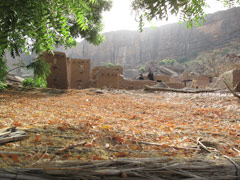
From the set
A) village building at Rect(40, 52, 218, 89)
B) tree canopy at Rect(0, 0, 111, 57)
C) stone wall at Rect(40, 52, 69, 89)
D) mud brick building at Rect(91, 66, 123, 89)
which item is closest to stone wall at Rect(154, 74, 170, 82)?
village building at Rect(40, 52, 218, 89)

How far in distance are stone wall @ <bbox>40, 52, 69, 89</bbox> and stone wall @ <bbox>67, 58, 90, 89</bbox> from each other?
332 cm

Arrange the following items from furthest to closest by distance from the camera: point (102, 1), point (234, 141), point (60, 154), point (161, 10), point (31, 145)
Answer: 1. point (102, 1)
2. point (161, 10)
3. point (234, 141)
4. point (31, 145)
5. point (60, 154)

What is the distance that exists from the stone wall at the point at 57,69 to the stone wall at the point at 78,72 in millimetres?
3323

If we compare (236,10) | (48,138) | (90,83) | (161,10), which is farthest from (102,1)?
(236,10)

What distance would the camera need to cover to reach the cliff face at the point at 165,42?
162 feet

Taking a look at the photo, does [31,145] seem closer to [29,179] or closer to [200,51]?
[29,179]

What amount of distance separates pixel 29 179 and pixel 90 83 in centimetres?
1263

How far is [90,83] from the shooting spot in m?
13.6

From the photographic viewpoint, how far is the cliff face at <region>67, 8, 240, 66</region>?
4950cm

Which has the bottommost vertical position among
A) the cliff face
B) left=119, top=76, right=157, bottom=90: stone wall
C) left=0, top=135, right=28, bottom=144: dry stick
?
left=0, top=135, right=28, bottom=144: dry stick

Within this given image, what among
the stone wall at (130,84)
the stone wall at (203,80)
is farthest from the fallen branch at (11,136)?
the stone wall at (203,80)

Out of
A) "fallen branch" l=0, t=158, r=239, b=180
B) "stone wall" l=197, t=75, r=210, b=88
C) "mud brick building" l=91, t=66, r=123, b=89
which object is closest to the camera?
"fallen branch" l=0, t=158, r=239, b=180

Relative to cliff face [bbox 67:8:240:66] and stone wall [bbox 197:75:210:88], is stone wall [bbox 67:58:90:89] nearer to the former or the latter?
stone wall [bbox 197:75:210:88]

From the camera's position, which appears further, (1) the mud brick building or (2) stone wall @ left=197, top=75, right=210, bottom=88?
(2) stone wall @ left=197, top=75, right=210, bottom=88
